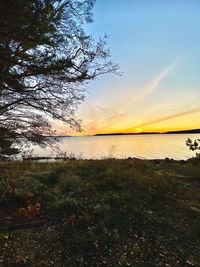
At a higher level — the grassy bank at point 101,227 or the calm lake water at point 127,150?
the grassy bank at point 101,227

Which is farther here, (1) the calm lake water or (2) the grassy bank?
(1) the calm lake water

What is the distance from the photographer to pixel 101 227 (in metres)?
2.05

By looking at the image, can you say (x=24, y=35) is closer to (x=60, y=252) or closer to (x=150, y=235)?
(x=60, y=252)

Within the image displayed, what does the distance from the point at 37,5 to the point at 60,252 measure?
4.58 meters

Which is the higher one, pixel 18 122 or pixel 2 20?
pixel 2 20

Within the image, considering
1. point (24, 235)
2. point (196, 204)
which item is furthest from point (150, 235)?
point (24, 235)

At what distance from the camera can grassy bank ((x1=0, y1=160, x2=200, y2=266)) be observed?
1.58m

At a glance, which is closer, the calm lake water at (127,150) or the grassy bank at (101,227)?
the grassy bank at (101,227)

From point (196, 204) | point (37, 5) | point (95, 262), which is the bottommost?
point (196, 204)

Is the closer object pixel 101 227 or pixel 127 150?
pixel 101 227

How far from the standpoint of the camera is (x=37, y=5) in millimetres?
2439

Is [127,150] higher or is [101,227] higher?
[101,227]

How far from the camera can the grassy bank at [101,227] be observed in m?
1.58

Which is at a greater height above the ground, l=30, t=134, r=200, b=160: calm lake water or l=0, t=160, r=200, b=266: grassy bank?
l=0, t=160, r=200, b=266: grassy bank
